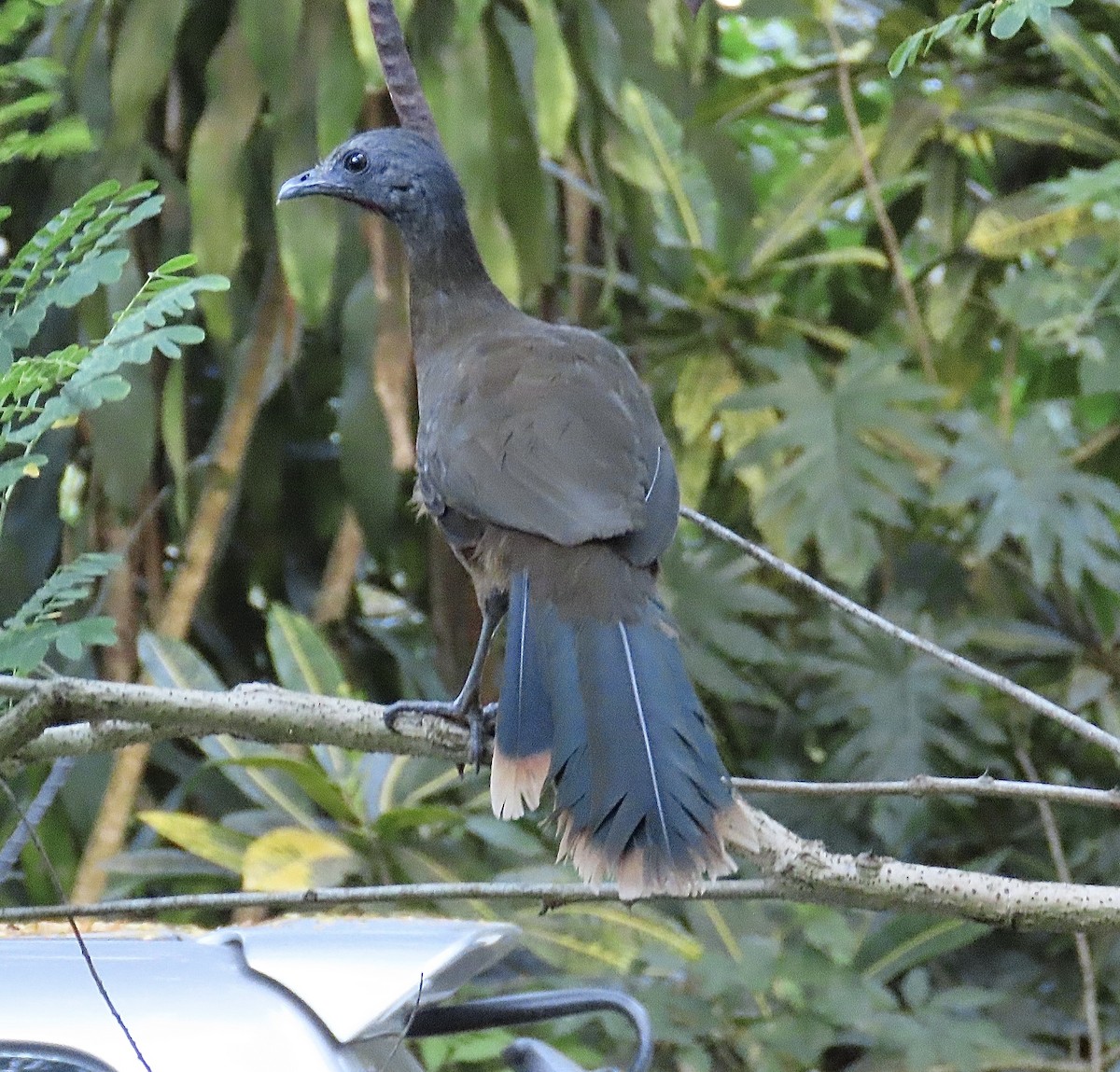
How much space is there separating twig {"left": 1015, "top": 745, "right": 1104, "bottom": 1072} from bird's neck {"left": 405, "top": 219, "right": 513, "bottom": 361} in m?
1.65

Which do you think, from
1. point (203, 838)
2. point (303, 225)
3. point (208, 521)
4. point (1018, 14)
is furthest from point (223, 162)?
point (1018, 14)

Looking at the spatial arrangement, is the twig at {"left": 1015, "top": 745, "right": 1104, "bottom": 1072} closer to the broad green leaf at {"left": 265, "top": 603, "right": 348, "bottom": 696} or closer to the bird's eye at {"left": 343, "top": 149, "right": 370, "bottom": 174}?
the broad green leaf at {"left": 265, "top": 603, "right": 348, "bottom": 696}

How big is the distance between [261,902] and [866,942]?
236cm

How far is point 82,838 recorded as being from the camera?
366cm

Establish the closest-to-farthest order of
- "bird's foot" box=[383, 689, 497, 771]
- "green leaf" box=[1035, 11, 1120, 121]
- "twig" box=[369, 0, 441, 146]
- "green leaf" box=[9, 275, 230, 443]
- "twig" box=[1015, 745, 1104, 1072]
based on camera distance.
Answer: "green leaf" box=[9, 275, 230, 443] < "twig" box=[369, 0, 441, 146] < "bird's foot" box=[383, 689, 497, 771] < "twig" box=[1015, 745, 1104, 1072] < "green leaf" box=[1035, 11, 1120, 121]

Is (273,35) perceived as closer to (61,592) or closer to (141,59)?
(141,59)

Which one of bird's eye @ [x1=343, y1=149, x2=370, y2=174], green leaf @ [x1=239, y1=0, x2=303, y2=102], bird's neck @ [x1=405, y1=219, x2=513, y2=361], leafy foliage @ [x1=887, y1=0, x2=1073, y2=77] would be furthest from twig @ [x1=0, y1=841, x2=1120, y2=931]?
green leaf @ [x1=239, y1=0, x2=303, y2=102]

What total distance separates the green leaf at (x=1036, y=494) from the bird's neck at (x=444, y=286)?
5.34ft

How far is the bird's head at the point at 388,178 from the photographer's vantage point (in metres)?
2.12

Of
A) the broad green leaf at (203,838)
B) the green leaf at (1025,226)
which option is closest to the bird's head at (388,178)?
the broad green leaf at (203,838)

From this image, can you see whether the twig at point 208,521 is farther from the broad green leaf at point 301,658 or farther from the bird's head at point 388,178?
the bird's head at point 388,178

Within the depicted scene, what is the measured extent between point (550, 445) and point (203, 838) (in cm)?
165

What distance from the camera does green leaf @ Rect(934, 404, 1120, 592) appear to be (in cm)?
345

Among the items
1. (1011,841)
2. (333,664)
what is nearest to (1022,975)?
(1011,841)
